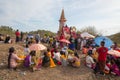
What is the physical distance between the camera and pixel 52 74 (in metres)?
14.0

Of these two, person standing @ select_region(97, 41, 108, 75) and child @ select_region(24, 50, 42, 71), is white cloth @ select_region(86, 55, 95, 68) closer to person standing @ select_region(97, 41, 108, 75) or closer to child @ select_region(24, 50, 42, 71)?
person standing @ select_region(97, 41, 108, 75)

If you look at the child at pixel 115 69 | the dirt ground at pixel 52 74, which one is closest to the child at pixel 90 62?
the dirt ground at pixel 52 74

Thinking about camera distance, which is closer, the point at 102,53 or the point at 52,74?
the point at 52,74

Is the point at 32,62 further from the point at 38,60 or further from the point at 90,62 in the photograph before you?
the point at 90,62

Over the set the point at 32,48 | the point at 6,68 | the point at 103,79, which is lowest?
the point at 103,79

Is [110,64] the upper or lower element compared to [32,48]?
lower

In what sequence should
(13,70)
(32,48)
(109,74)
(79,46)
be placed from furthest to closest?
(79,46) < (109,74) < (32,48) < (13,70)

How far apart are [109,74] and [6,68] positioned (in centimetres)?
739

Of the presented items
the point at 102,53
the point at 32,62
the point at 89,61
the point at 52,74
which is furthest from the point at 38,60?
the point at 102,53

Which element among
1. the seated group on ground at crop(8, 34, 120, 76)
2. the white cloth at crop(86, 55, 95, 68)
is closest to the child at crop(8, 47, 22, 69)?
the seated group on ground at crop(8, 34, 120, 76)

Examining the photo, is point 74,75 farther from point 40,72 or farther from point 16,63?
point 16,63

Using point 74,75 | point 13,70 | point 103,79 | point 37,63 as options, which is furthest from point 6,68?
point 103,79

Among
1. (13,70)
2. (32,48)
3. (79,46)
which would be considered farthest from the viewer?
(79,46)

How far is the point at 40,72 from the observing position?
45.6 ft
